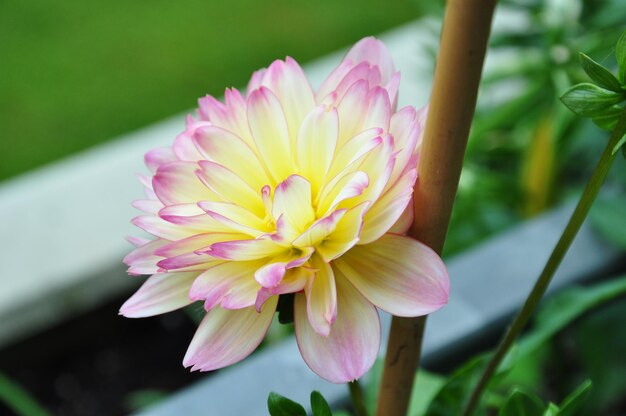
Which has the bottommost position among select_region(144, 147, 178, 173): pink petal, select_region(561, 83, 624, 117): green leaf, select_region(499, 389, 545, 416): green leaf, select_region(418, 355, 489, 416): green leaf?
select_region(418, 355, 489, 416): green leaf

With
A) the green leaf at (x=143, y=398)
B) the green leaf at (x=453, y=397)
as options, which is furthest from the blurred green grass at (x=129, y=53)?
the green leaf at (x=453, y=397)

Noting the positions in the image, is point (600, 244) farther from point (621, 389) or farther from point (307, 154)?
point (307, 154)

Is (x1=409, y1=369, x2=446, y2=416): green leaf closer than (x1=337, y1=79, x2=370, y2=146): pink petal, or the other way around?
(x1=337, y1=79, x2=370, y2=146): pink petal

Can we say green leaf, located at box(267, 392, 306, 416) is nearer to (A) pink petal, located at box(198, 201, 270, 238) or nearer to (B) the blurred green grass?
(A) pink petal, located at box(198, 201, 270, 238)

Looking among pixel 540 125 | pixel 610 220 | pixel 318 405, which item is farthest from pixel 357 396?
pixel 540 125

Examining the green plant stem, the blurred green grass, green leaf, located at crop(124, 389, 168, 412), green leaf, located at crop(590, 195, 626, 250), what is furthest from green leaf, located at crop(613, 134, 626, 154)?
the blurred green grass

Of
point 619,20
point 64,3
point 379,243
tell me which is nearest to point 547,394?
point 619,20
